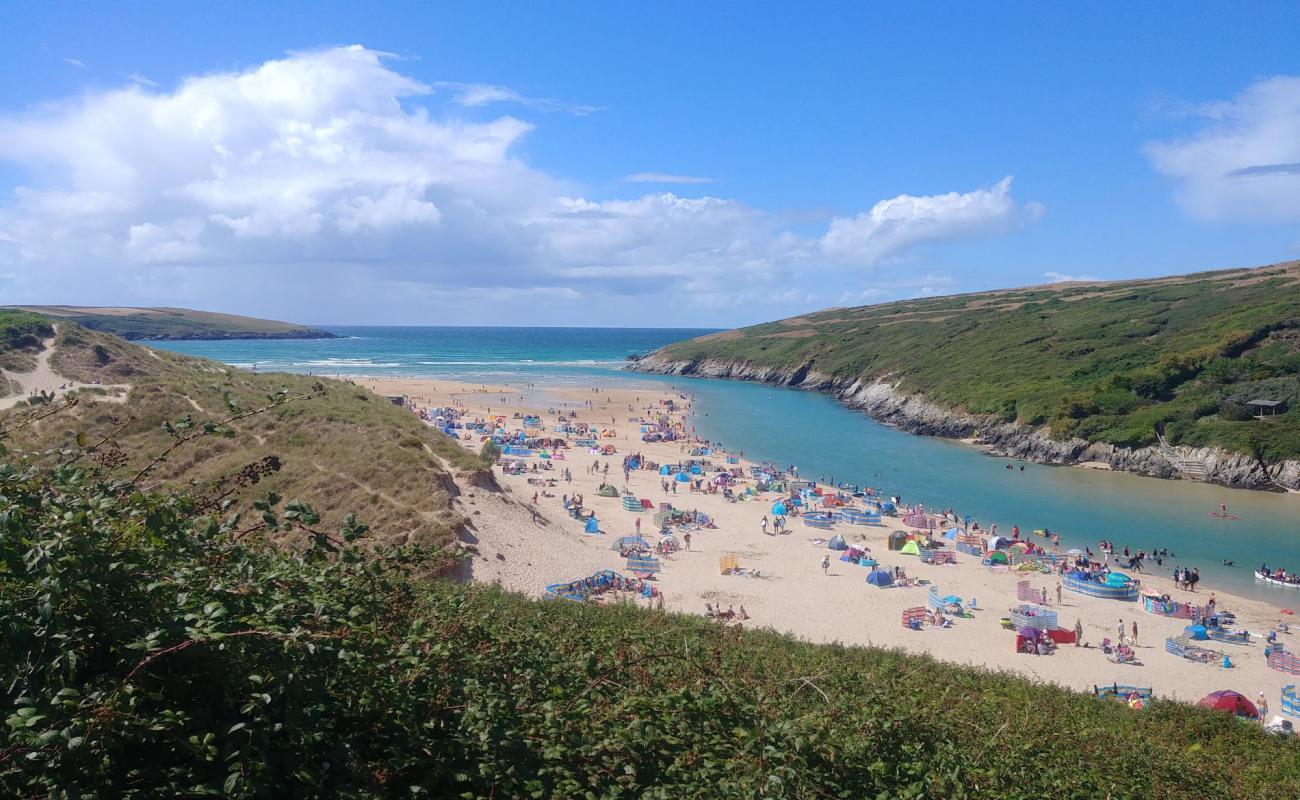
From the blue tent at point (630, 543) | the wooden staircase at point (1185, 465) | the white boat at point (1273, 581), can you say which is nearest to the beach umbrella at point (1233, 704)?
the white boat at point (1273, 581)

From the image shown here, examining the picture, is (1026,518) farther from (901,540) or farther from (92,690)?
(92,690)

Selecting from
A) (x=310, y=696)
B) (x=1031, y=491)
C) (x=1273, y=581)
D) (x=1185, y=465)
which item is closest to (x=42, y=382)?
(x=310, y=696)

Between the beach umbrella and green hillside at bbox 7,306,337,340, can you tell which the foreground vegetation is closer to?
the beach umbrella

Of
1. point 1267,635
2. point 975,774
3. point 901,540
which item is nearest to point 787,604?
point 901,540

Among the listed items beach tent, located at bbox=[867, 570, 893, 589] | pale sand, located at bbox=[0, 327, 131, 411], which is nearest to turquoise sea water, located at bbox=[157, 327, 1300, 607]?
beach tent, located at bbox=[867, 570, 893, 589]

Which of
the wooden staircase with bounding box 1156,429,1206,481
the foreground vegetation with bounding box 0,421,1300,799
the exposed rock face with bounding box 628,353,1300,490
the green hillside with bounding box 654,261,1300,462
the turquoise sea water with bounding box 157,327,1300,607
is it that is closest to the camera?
the foreground vegetation with bounding box 0,421,1300,799
